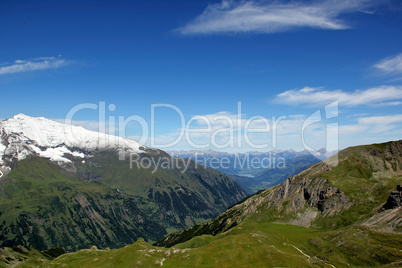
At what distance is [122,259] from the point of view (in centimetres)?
13862

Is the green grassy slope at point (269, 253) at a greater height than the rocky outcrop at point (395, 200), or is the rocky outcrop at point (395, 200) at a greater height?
the rocky outcrop at point (395, 200)

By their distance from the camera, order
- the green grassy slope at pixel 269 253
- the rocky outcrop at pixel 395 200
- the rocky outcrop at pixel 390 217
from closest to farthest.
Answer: the green grassy slope at pixel 269 253, the rocky outcrop at pixel 390 217, the rocky outcrop at pixel 395 200

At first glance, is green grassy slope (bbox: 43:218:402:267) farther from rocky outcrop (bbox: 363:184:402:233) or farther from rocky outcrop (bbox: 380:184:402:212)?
rocky outcrop (bbox: 380:184:402:212)

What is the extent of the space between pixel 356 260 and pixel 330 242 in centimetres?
2693

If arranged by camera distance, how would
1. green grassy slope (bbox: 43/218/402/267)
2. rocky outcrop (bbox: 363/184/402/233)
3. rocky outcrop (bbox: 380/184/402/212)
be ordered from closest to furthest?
green grassy slope (bbox: 43/218/402/267), rocky outcrop (bbox: 363/184/402/233), rocky outcrop (bbox: 380/184/402/212)

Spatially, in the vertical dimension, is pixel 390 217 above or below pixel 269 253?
above

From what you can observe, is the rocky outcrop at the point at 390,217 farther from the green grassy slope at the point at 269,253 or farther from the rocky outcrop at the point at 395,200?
the green grassy slope at the point at 269,253

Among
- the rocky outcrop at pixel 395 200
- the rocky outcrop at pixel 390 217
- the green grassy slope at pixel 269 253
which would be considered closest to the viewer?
the green grassy slope at pixel 269 253

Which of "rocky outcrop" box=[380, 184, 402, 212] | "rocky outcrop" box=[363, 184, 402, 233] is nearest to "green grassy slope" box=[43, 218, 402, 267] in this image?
"rocky outcrop" box=[363, 184, 402, 233]

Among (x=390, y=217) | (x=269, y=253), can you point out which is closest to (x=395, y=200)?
(x=390, y=217)

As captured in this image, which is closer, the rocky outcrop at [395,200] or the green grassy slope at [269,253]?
the green grassy slope at [269,253]

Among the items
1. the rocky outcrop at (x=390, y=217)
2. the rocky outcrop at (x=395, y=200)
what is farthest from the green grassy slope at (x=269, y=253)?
the rocky outcrop at (x=395, y=200)

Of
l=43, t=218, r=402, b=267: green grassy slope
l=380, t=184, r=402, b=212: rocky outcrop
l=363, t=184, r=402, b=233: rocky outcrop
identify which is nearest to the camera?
l=43, t=218, r=402, b=267: green grassy slope

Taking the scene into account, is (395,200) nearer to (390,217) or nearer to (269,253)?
(390,217)
